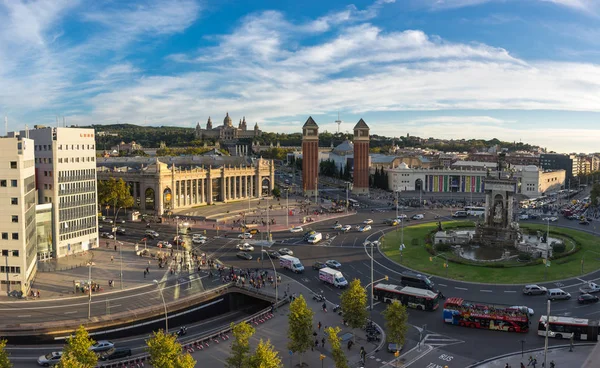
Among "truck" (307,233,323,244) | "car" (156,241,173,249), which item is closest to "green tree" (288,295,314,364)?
"truck" (307,233,323,244)

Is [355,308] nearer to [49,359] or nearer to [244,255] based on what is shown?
[49,359]

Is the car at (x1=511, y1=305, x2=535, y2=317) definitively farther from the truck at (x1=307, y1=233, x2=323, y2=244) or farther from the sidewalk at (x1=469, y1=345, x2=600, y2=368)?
the truck at (x1=307, y1=233, x2=323, y2=244)

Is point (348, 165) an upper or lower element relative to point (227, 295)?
upper

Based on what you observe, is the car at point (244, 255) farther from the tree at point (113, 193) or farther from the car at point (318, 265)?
the tree at point (113, 193)

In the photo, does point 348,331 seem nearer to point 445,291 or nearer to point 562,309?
point 445,291

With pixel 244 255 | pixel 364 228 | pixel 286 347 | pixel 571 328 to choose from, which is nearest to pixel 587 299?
pixel 571 328

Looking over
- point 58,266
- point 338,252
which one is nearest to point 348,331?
point 338,252

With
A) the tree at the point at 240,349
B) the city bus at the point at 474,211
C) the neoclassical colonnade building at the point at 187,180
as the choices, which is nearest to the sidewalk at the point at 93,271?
the tree at the point at 240,349

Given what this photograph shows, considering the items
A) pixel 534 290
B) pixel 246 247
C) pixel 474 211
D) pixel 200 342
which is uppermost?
pixel 474 211
